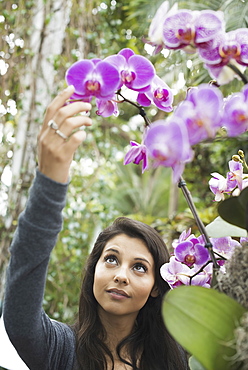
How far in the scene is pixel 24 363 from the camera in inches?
25.0

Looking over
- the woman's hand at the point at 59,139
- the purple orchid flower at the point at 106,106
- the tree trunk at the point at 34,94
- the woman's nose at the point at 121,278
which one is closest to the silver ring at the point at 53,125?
the woman's hand at the point at 59,139

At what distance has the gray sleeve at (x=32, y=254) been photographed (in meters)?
0.43

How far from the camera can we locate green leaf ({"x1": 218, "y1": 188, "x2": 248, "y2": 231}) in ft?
1.40

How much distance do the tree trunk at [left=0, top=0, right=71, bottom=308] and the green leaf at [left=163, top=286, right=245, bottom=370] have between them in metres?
1.95

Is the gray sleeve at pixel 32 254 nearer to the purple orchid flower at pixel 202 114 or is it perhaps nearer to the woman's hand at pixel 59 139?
the woman's hand at pixel 59 139

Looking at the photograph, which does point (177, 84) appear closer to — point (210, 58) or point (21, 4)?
point (21, 4)

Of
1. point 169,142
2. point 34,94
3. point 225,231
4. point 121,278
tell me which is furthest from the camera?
point 34,94

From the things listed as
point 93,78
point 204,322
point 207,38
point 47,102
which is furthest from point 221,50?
point 47,102

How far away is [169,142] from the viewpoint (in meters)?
0.34

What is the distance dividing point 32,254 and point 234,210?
0.64ft

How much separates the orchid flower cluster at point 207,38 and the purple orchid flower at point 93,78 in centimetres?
6

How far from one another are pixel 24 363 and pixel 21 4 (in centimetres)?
212

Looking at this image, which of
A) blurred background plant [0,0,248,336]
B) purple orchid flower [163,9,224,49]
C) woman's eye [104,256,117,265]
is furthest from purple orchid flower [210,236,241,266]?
blurred background plant [0,0,248,336]

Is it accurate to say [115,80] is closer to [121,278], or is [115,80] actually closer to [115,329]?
[121,278]
